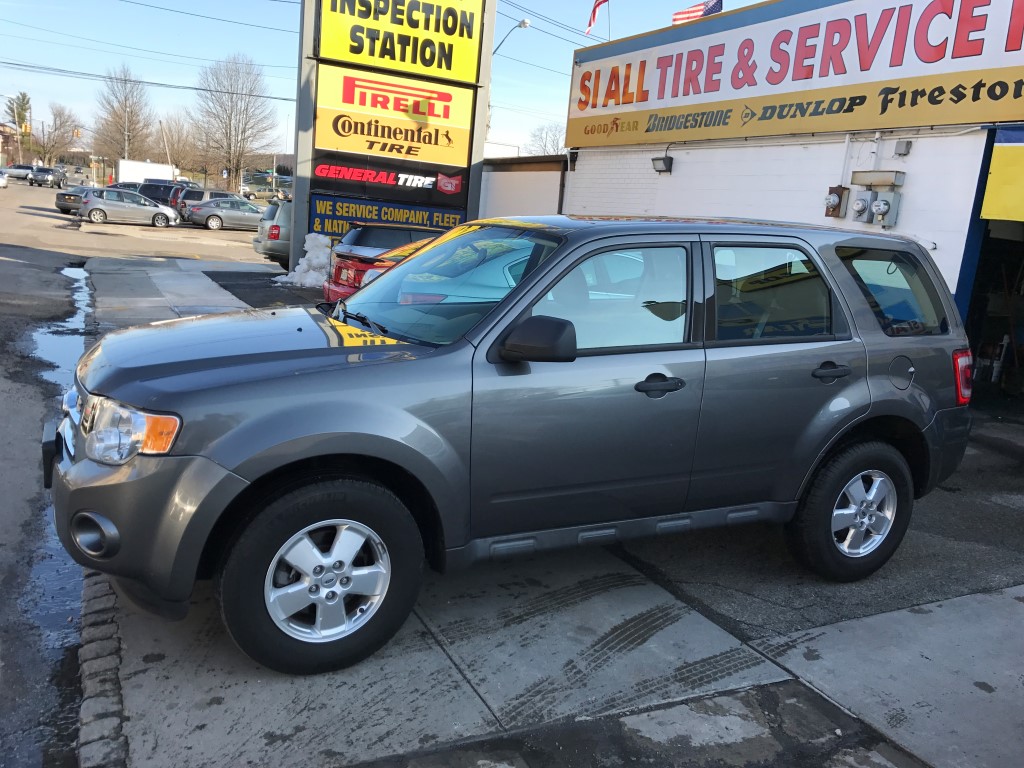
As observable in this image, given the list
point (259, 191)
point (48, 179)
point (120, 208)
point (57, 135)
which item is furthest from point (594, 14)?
point (57, 135)

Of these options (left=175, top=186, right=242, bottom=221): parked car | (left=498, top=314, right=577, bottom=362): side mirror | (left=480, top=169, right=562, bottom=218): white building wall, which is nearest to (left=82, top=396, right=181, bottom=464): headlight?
(left=498, top=314, right=577, bottom=362): side mirror

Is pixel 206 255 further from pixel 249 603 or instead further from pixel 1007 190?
pixel 249 603

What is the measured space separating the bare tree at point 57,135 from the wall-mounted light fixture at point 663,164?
124m

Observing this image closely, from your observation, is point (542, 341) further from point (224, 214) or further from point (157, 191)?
point (157, 191)

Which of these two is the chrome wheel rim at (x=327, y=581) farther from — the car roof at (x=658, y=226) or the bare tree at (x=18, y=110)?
the bare tree at (x=18, y=110)

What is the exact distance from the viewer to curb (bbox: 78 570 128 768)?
2.64m

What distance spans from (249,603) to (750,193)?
385 inches

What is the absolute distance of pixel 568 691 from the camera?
3162mm

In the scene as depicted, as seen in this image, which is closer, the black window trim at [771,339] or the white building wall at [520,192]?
the black window trim at [771,339]

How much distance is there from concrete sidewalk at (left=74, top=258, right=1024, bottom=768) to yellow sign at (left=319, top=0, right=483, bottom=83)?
13438mm

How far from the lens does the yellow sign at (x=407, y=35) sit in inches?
587

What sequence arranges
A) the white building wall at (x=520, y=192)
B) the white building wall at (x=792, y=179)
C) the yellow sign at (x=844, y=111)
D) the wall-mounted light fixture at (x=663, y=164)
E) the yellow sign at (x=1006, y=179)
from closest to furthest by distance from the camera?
the yellow sign at (x=1006, y=179) → the yellow sign at (x=844, y=111) → the white building wall at (x=792, y=179) → the wall-mounted light fixture at (x=663, y=164) → the white building wall at (x=520, y=192)

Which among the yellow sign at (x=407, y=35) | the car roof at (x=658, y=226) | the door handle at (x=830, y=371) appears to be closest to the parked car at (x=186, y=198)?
the yellow sign at (x=407, y=35)

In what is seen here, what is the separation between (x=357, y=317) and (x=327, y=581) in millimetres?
1356
